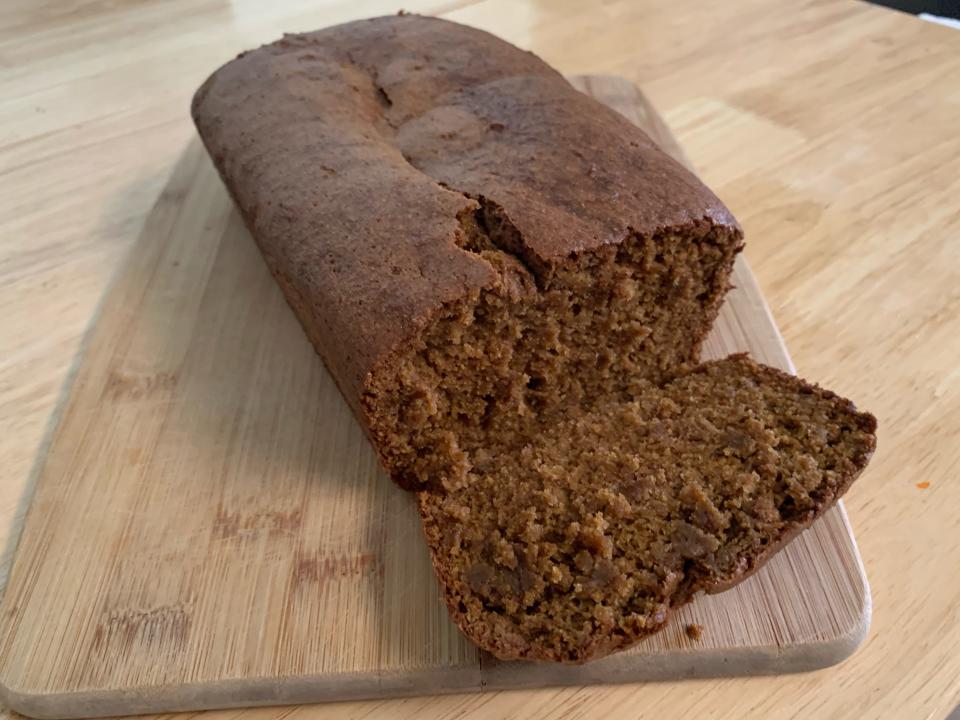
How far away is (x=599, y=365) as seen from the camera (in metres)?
2.14

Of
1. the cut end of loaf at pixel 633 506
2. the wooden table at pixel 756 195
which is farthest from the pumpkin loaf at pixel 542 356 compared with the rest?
the wooden table at pixel 756 195

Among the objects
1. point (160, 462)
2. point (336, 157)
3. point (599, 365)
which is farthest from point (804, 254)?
point (160, 462)

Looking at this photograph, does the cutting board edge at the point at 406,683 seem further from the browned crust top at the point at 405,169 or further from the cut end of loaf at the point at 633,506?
the browned crust top at the point at 405,169

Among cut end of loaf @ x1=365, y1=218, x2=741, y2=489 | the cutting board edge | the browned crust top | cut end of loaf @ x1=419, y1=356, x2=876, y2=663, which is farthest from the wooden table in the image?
the browned crust top

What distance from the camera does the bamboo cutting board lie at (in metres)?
1.65

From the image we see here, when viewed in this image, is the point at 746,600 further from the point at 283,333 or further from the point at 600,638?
the point at 283,333

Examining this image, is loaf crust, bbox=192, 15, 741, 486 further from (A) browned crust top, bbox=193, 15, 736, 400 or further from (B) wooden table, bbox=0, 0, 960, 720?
(B) wooden table, bbox=0, 0, 960, 720

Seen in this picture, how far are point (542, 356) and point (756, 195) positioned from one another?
1.37 metres

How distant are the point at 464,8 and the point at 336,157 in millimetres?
2453

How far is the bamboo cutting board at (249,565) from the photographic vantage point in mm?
1647

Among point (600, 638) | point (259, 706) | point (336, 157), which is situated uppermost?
point (336, 157)

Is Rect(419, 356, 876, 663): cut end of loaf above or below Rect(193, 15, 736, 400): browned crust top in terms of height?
below

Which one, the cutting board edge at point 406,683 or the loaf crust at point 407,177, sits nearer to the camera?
the cutting board edge at point 406,683

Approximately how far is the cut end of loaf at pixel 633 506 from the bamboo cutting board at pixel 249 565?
0.37 feet
